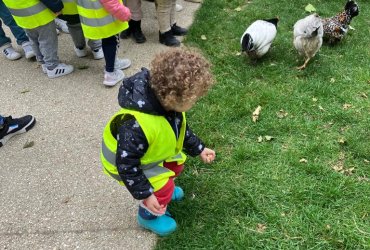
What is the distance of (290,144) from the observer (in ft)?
10.4

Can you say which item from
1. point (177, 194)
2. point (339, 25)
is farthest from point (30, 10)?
point (339, 25)

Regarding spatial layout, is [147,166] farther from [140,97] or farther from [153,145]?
[140,97]

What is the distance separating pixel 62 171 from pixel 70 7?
64.6 inches

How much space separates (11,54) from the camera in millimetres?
4477

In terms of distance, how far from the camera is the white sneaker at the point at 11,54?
447 cm

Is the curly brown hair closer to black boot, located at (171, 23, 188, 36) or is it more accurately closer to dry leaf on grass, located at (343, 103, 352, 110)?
dry leaf on grass, located at (343, 103, 352, 110)

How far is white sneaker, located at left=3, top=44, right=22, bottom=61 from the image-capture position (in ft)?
14.7

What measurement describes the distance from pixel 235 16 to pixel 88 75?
2.13 metres

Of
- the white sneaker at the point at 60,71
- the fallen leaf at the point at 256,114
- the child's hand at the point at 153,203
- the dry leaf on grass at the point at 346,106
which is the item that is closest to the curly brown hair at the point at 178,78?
the child's hand at the point at 153,203

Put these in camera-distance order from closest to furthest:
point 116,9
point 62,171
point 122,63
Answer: point 62,171 → point 116,9 → point 122,63

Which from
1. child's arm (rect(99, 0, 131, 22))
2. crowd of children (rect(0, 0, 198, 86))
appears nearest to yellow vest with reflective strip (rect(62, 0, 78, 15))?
crowd of children (rect(0, 0, 198, 86))

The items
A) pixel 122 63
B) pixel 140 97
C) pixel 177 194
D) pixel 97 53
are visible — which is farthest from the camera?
pixel 97 53

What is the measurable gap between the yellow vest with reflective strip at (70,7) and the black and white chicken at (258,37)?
1.61 meters

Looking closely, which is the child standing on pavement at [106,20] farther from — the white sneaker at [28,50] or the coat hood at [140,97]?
the coat hood at [140,97]
